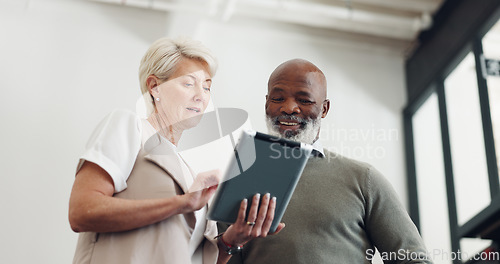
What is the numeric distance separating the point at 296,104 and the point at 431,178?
3570mm

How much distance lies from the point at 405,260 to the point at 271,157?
590 mm

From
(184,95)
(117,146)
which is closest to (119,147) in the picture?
(117,146)

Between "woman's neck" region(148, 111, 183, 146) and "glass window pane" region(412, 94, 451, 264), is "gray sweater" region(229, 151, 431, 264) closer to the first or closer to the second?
"woman's neck" region(148, 111, 183, 146)

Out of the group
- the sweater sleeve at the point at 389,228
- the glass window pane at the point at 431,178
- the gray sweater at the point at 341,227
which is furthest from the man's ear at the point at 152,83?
the glass window pane at the point at 431,178

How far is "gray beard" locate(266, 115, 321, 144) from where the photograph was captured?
1.93 metres

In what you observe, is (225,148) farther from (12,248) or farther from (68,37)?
(68,37)

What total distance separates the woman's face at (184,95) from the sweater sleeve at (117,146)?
159 millimetres

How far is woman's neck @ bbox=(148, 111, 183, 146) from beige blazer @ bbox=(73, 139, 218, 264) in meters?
0.12

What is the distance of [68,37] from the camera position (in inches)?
198

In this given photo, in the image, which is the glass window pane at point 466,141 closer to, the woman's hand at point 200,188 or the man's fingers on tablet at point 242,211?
the man's fingers on tablet at point 242,211

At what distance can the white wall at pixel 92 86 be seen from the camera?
441 cm

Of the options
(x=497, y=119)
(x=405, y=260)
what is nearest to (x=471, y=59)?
(x=497, y=119)

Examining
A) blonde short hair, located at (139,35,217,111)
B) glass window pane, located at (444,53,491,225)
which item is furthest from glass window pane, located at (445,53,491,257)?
blonde short hair, located at (139,35,217,111)

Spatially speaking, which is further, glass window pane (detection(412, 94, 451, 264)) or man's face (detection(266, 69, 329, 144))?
glass window pane (detection(412, 94, 451, 264))
